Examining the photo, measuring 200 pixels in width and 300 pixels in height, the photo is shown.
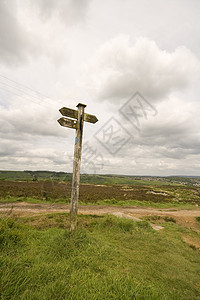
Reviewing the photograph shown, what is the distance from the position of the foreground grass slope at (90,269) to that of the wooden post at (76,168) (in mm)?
560

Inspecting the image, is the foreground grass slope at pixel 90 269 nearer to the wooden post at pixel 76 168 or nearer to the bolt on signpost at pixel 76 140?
the wooden post at pixel 76 168

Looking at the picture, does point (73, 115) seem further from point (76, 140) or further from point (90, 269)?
point (90, 269)

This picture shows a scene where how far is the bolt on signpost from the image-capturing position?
5.27m

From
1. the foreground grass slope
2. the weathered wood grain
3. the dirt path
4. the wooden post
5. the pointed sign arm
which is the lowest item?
the dirt path

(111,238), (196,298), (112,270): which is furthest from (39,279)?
(111,238)

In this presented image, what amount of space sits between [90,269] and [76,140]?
3863 mm

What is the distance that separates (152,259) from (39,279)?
11.8 feet

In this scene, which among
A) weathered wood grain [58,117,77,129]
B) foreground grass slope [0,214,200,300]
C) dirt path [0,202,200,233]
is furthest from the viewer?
dirt path [0,202,200,233]

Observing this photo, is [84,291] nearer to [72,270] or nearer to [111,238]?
[72,270]

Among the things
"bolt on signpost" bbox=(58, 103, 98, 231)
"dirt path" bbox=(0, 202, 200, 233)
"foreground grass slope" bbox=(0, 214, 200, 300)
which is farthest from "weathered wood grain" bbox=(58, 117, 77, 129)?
"dirt path" bbox=(0, 202, 200, 233)

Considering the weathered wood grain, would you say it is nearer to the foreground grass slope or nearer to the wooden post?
the wooden post

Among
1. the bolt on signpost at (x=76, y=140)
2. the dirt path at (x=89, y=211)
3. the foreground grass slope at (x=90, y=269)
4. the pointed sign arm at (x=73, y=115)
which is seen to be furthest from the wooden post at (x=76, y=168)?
the dirt path at (x=89, y=211)

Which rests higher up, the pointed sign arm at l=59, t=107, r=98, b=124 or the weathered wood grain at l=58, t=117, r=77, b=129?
the pointed sign arm at l=59, t=107, r=98, b=124

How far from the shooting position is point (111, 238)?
6199 mm
